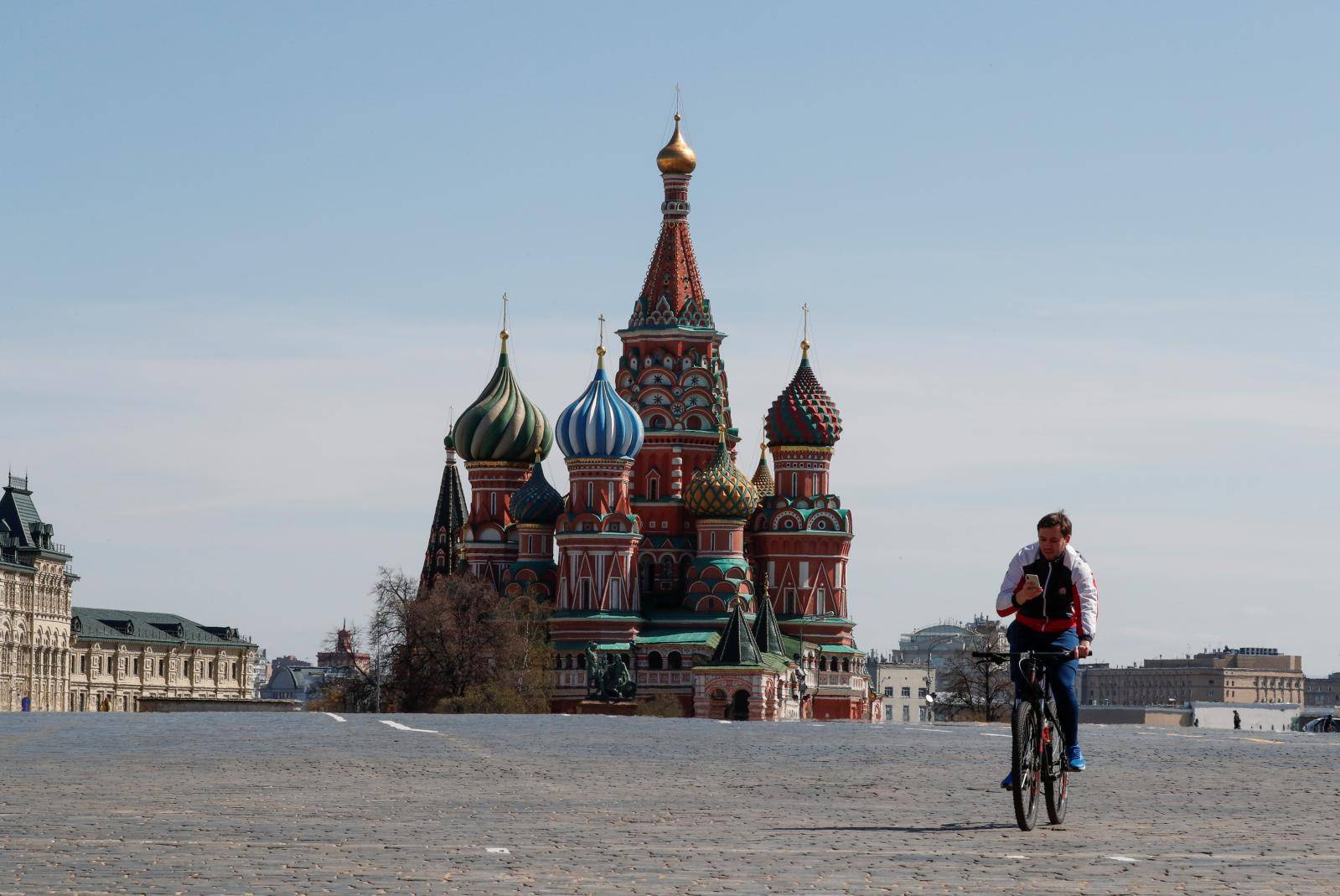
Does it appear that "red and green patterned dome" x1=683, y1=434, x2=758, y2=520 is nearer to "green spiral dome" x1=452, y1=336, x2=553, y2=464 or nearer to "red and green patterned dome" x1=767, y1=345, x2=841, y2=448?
"red and green patterned dome" x1=767, y1=345, x2=841, y2=448

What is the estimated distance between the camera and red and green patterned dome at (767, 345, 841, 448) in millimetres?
114312

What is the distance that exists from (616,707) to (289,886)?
82815mm

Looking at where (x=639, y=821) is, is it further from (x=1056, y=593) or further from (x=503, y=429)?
(x=503, y=429)

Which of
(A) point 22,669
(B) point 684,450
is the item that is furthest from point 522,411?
(A) point 22,669

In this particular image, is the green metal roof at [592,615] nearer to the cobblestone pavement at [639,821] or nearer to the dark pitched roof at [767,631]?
the dark pitched roof at [767,631]

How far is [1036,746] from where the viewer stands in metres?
13.3

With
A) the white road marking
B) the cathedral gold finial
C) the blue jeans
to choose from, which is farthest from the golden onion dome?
the blue jeans

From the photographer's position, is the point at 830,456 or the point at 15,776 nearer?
the point at 15,776

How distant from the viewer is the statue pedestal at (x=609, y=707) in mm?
92562

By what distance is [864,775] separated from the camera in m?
18.7

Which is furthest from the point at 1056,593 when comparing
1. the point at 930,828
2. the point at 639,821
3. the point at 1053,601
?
the point at 639,821

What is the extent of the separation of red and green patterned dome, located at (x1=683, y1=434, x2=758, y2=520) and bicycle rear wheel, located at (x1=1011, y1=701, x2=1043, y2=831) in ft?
315

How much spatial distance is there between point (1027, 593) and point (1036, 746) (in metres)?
0.81

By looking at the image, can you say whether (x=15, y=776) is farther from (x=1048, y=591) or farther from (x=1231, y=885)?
(x=1231, y=885)
